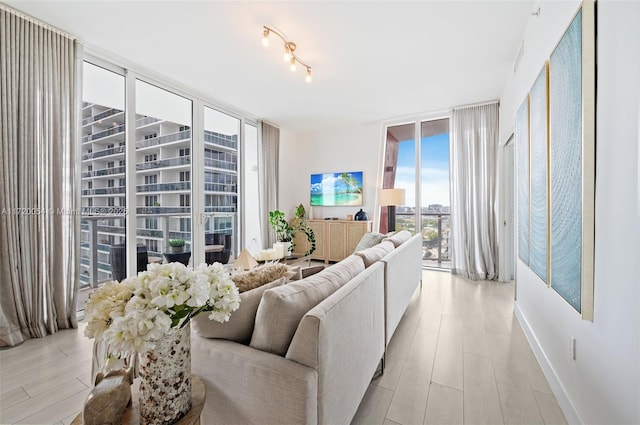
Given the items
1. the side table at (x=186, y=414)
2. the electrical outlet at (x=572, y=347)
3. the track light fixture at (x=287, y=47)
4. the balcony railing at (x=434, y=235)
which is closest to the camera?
the side table at (x=186, y=414)

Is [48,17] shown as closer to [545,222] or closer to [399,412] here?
[399,412]

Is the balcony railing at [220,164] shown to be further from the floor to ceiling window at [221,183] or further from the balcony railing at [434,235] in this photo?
the balcony railing at [434,235]

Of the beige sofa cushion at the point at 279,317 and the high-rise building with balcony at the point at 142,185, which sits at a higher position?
the high-rise building with balcony at the point at 142,185

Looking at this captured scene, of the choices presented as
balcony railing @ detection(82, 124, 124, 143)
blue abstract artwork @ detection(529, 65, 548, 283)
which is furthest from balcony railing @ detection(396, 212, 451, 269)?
balcony railing @ detection(82, 124, 124, 143)

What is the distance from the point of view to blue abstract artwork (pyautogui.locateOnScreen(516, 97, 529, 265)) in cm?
229

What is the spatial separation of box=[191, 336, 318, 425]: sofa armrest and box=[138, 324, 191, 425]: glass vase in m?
0.27

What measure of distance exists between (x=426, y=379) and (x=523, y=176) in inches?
75.5

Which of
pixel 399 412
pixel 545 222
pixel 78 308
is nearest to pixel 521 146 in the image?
pixel 545 222

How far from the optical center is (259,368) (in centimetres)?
102

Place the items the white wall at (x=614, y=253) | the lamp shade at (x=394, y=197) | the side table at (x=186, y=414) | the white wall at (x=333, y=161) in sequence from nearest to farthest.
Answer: the side table at (x=186, y=414)
the white wall at (x=614, y=253)
the lamp shade at (x=394, y=197)
the white wall at (x=333, y=161)

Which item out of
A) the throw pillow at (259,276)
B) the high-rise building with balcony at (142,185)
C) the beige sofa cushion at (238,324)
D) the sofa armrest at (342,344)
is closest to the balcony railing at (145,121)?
the high-rise building with balcony at (142,185)

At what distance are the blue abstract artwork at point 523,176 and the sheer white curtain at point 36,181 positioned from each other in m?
4.10

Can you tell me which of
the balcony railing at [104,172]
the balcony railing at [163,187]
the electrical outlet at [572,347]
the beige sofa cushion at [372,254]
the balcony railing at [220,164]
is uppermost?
the balcony railing at [220,164]

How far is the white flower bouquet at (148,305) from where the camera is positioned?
2.30 ft
